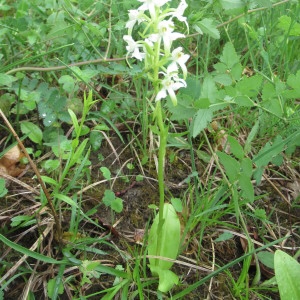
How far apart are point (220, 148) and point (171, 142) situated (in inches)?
12.0

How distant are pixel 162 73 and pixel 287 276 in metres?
0.73

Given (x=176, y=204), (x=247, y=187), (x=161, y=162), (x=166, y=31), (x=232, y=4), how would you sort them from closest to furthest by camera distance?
(x=166, y=31)
(x=161, y=162)
(x=247, y=187)
(x=176, y=204)
(x=232, y=4)

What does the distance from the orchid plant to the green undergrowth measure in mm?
48

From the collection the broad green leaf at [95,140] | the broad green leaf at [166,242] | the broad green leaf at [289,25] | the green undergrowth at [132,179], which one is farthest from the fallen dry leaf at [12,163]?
the broad green leaf at [289,25]

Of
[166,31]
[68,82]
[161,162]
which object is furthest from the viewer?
[68,82]

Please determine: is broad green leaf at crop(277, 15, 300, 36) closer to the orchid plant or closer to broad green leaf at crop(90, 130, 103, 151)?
the orchid plant

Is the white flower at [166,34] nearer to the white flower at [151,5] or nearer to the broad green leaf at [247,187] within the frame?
the white flower at [151,5]

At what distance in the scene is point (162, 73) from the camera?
4.42 feet

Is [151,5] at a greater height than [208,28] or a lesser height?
greater

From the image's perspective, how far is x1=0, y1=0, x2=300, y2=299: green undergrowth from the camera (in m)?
1.35

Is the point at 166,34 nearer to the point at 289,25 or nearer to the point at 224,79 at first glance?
the point at 224,79

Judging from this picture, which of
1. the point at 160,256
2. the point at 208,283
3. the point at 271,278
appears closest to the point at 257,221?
the point at 271,278

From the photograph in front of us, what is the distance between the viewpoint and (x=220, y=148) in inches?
75.0

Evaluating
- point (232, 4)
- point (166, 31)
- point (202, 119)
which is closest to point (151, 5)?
point (166, 31)
